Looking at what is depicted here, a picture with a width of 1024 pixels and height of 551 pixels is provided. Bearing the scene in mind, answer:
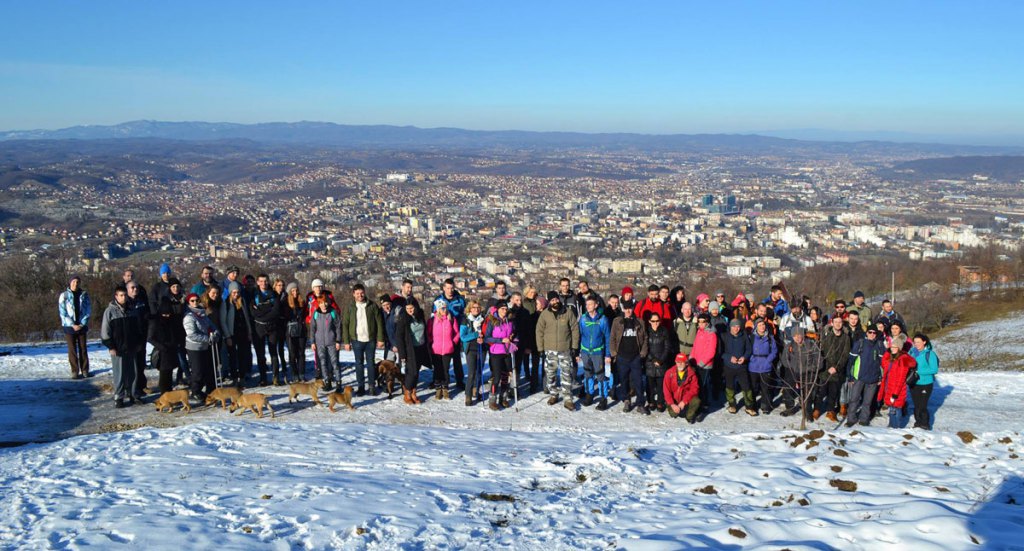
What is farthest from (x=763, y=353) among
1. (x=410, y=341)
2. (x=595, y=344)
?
(x=410, y=341)

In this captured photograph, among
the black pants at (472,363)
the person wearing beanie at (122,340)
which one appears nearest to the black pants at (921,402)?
the black pants at (472,363)

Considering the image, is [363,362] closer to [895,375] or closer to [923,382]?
[895,375]

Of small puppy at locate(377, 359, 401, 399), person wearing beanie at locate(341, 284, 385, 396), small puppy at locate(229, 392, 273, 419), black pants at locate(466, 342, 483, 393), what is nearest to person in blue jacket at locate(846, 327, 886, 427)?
black pants at locate(466, 342, 483, 393)

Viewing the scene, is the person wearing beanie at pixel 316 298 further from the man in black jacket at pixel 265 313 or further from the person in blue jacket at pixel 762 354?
the person in blue jacket at pixel 762 354

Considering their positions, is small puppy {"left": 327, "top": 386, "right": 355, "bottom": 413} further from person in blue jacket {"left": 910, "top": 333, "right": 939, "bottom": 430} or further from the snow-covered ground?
person in blue jacket {"left": 910, "top": 333, "right": 939, "bottom": 430}

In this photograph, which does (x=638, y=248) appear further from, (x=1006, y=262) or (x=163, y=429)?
(x=163, y=429)

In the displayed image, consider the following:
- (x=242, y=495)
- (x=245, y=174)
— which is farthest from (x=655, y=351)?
(x=245, y=174)
